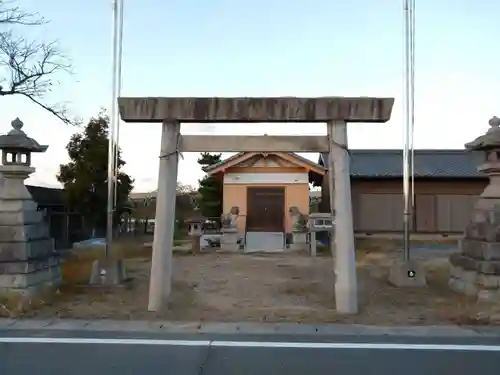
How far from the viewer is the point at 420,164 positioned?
80.7 feet

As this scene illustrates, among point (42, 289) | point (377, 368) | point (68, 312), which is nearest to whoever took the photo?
point (377, 368)

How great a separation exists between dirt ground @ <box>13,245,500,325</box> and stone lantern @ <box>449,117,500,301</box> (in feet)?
1.26

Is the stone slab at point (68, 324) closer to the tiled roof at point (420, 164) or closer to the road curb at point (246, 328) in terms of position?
the road curb at point (246, 328)

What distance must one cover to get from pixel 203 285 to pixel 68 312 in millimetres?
3130

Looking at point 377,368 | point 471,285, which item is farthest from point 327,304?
point 377,368

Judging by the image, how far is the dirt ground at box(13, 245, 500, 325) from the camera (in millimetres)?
8102

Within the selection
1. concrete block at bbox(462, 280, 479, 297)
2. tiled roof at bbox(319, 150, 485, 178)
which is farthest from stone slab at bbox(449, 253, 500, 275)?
tiled roof at bbox(319, 150, 485, 178)

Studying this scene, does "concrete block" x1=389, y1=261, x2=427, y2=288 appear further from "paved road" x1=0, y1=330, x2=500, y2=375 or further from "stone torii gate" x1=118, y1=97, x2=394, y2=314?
"paved road" x1=0, y1=330, x2=500, y2=375

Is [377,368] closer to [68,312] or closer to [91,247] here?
[68,312]

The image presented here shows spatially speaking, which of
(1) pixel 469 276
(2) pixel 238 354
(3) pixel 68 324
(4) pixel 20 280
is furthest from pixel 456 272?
(4) pixel 20 280

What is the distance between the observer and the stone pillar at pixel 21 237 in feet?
29.5

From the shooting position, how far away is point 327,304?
898 centimetres

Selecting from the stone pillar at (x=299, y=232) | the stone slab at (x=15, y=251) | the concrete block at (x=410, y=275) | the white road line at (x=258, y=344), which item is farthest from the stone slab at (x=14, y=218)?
the stone pillar at (x=299, y=232)

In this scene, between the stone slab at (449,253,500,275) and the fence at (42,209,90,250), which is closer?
the stone slab at (449,253,500,275)
